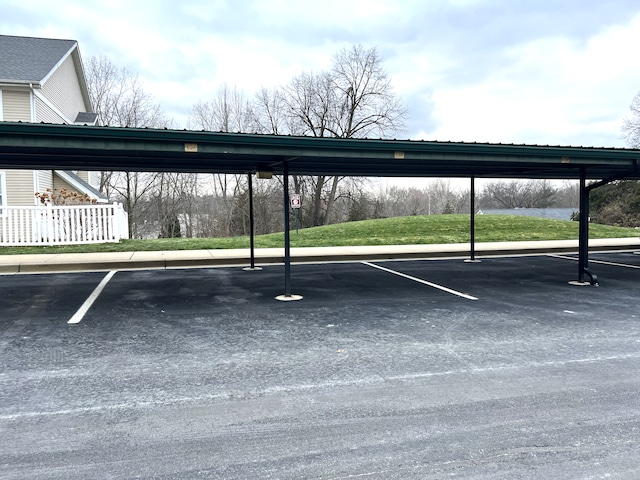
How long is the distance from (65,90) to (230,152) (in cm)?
2124

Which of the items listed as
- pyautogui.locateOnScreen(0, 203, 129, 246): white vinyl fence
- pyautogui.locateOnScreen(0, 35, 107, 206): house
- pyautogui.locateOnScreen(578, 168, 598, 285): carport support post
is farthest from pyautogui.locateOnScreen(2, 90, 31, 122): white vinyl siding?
pyautogui.locateOnScreen(578, 168, 598, 285): carport support post

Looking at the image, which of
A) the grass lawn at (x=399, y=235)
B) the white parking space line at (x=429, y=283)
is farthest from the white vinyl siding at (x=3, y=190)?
the white parking space line at (x=429, y=283)

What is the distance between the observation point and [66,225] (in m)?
16.4

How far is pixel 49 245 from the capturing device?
16.0 metres

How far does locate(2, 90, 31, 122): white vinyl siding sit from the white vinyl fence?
204 inches

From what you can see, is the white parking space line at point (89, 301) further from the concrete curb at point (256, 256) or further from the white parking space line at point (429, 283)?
the white parking space line at point (429, 283)

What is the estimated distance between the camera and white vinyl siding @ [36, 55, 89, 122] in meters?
21.8

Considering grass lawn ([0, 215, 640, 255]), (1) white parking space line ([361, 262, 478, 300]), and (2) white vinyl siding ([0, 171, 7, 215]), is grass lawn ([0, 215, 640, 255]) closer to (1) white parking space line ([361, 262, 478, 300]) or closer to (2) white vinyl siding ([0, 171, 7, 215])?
(2) white vinyl siding ([0, 171, 7, 215])

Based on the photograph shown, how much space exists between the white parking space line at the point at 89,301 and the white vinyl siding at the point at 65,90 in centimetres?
1317

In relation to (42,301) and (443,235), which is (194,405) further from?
(443,235)

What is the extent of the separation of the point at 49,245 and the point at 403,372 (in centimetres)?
1502

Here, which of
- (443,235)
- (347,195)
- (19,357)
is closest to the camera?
(19,357)

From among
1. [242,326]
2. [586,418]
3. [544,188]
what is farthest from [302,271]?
[544,188]

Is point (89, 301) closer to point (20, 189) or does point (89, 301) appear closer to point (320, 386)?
point (320, 386)
